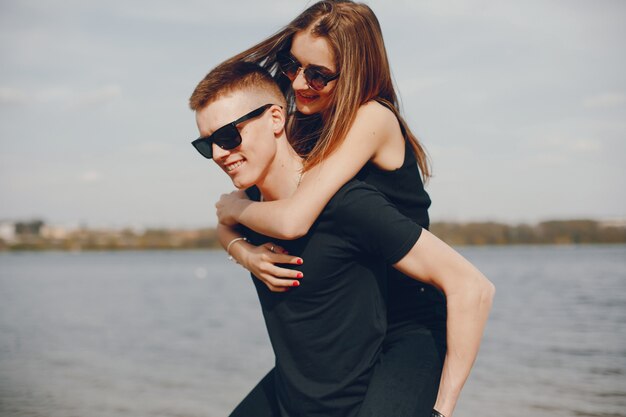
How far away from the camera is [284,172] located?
3.14 meters

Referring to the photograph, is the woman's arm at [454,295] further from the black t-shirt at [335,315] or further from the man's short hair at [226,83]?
the man's short hair at [226,83]

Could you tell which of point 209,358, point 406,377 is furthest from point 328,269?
point 209,358

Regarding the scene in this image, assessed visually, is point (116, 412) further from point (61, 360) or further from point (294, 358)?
point (294, 358)

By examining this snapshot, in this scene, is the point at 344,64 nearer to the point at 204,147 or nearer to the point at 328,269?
the point at 204,147

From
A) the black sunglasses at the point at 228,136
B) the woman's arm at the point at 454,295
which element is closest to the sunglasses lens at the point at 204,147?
the black sunglasses at the point at 228,136

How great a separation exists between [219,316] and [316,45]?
23.3 metres

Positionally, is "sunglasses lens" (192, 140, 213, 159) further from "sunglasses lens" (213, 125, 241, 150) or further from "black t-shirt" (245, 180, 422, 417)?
"black t-shirt" (245, 180, 422, 417)

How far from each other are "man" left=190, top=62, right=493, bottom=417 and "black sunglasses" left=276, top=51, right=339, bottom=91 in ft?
0.67

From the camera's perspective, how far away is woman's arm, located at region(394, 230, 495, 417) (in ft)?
8.86

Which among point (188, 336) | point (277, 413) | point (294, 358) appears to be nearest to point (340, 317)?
point (294, 358)

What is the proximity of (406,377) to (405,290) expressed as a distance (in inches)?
16.0

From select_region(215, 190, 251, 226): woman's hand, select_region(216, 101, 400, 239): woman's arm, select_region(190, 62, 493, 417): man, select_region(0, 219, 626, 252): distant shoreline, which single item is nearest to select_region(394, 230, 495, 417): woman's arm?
select_region(190, 62, 493, 417): man

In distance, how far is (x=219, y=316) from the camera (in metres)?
25.8

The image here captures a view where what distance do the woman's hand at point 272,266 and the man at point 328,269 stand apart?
0.13 feet
